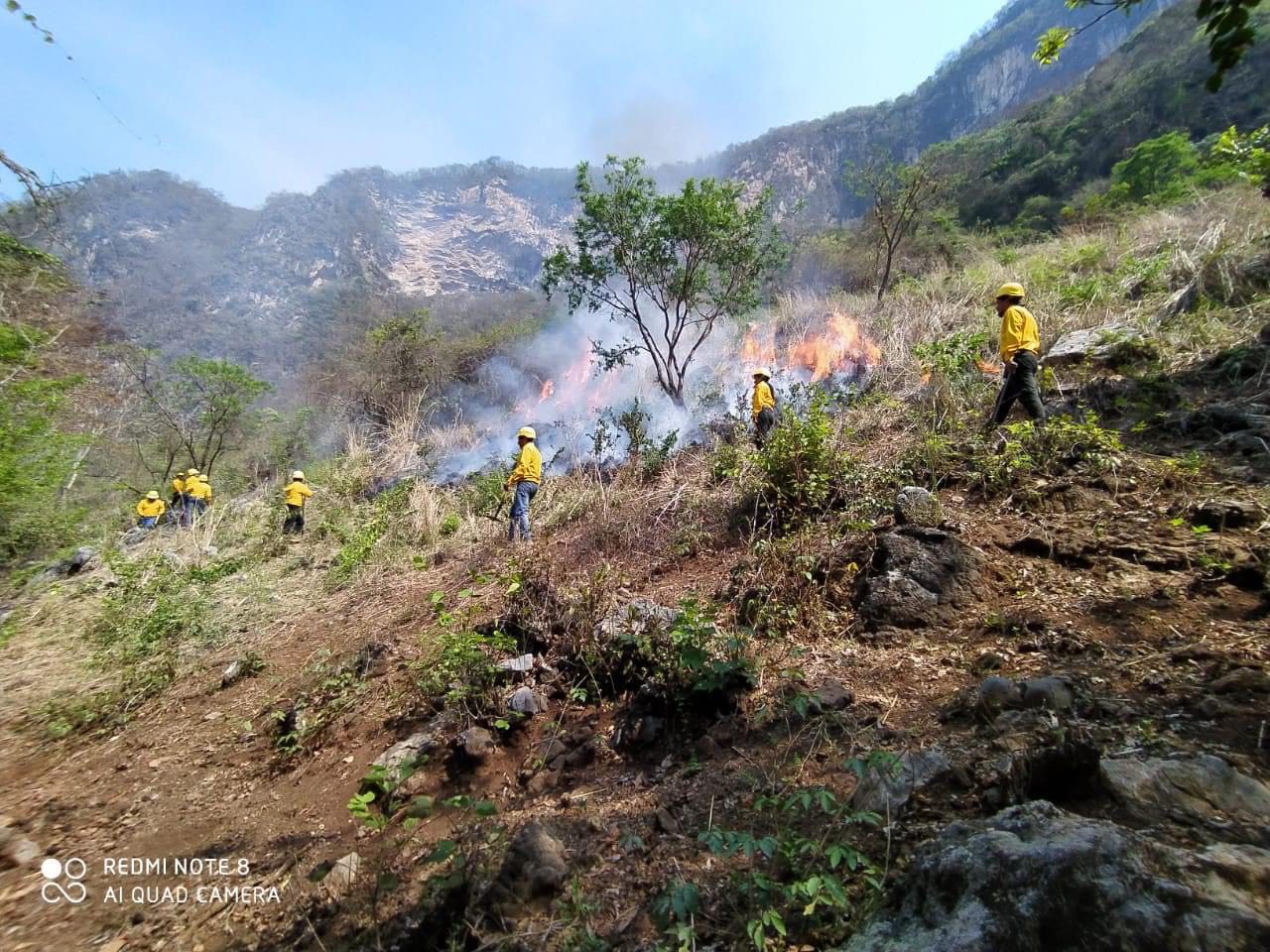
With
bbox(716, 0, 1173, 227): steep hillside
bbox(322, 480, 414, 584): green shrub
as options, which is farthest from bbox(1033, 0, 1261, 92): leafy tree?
bbox(716, 0, 1173, 227): steep hillside

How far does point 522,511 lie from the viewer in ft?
20.9

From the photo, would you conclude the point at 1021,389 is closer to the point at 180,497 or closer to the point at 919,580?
the point at 919,580

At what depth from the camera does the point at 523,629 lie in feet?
11.5

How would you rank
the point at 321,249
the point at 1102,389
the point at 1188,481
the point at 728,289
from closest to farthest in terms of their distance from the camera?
1. the point at 1188,481
2. the point at 1102,389
3. the point at 728,289
4. the point at 321,249

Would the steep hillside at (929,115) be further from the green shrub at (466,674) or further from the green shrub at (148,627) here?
the green shrub at (466,674)

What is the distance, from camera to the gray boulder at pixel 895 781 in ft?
5.39

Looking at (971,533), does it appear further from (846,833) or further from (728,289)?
(728,289)

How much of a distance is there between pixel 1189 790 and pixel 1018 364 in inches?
171

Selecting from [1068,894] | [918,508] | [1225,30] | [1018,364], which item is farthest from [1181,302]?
[1068,894]

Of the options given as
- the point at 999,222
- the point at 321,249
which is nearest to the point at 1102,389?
the point at 999,222

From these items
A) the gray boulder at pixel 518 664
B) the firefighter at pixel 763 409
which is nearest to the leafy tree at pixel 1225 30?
the gray boulder at pixel 518 664

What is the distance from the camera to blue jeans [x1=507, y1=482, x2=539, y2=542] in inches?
245

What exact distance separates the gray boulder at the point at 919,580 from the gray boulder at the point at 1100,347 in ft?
13.2

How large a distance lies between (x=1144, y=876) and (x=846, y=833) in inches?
29.8
